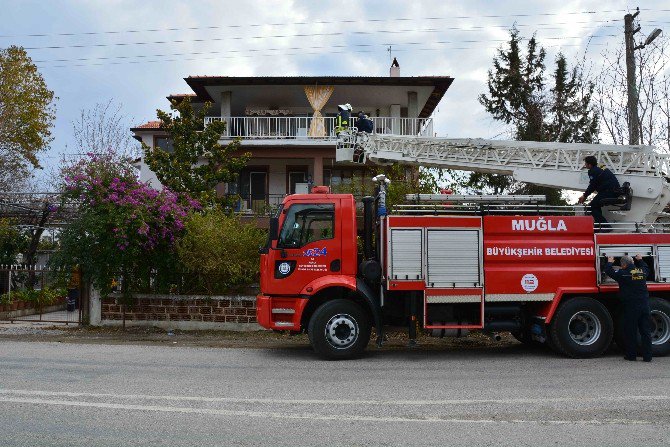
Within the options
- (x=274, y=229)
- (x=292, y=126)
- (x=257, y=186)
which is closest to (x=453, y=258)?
(x=274, y=229)

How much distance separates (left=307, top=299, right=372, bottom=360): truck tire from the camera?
1011cm

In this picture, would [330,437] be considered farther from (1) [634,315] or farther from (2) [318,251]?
(1) [634,315]

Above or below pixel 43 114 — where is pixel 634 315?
below

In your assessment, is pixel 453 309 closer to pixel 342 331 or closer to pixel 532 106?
pixel 342 331

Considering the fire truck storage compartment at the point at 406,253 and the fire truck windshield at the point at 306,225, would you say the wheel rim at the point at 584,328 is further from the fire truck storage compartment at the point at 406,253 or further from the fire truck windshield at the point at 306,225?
the fire truck windshield at the point at 306,225

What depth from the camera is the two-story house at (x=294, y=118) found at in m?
24.8

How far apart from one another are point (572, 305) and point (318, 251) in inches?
176

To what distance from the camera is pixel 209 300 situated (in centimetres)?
1433

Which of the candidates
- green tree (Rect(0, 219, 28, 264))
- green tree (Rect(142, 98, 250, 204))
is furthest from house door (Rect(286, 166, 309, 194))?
Answer: green tree (Rect(0, 219, 28, 264))

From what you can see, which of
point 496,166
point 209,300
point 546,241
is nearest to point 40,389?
point 209,300

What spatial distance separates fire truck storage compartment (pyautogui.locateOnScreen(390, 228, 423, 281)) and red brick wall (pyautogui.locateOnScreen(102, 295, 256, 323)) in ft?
16.8

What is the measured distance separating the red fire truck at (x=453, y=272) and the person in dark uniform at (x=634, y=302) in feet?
1.16

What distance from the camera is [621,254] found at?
1059cm

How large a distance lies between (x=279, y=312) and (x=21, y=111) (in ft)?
80.5
